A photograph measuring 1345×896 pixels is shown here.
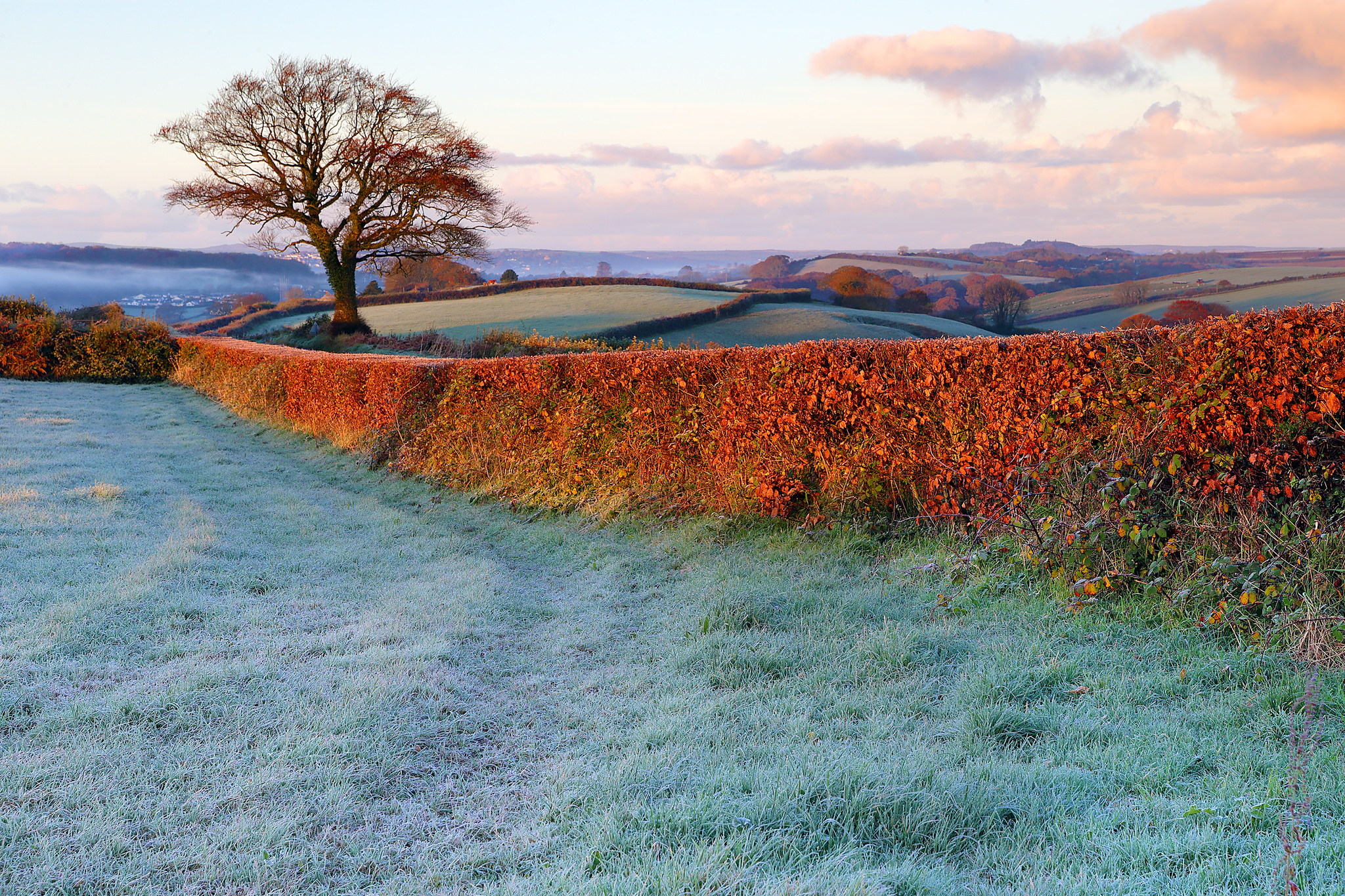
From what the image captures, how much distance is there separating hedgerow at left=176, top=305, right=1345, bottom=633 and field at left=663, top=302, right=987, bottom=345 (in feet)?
63.5

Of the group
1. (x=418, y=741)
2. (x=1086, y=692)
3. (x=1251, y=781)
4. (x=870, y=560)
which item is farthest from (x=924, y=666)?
(x=418, y=741)

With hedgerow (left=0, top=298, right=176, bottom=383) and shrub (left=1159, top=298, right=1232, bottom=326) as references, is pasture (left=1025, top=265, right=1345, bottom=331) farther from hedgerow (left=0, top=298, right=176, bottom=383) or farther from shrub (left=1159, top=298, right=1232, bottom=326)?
hedgerow (left=0, top=298, right=176, bottom=383)

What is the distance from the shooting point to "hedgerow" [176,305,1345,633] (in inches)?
165

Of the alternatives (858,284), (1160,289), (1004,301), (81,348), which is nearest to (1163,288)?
(1160,289)

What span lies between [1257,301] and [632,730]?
35.7 feet

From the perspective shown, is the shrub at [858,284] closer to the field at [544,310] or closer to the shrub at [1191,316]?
the field at [544,310]

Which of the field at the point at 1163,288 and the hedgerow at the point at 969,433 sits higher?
the field at the point at 1163,288

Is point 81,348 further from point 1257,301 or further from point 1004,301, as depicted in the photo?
point 1004,301

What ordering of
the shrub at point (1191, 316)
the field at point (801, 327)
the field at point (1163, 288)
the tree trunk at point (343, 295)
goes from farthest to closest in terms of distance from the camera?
the tree trunk at point (343, 295), the field at point (801, 327), the field at point (1163, 288), the shrub at point (1191, 316)

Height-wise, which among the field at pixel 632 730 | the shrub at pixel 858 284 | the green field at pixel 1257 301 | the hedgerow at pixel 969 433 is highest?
the shrub at pixel 858 284

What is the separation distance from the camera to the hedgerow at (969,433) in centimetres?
419

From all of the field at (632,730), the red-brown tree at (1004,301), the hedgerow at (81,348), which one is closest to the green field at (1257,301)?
the field at (632,730)

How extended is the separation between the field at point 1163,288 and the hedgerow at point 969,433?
8.71 m

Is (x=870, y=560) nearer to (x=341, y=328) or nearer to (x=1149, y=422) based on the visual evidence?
(x=1149, y=422)
